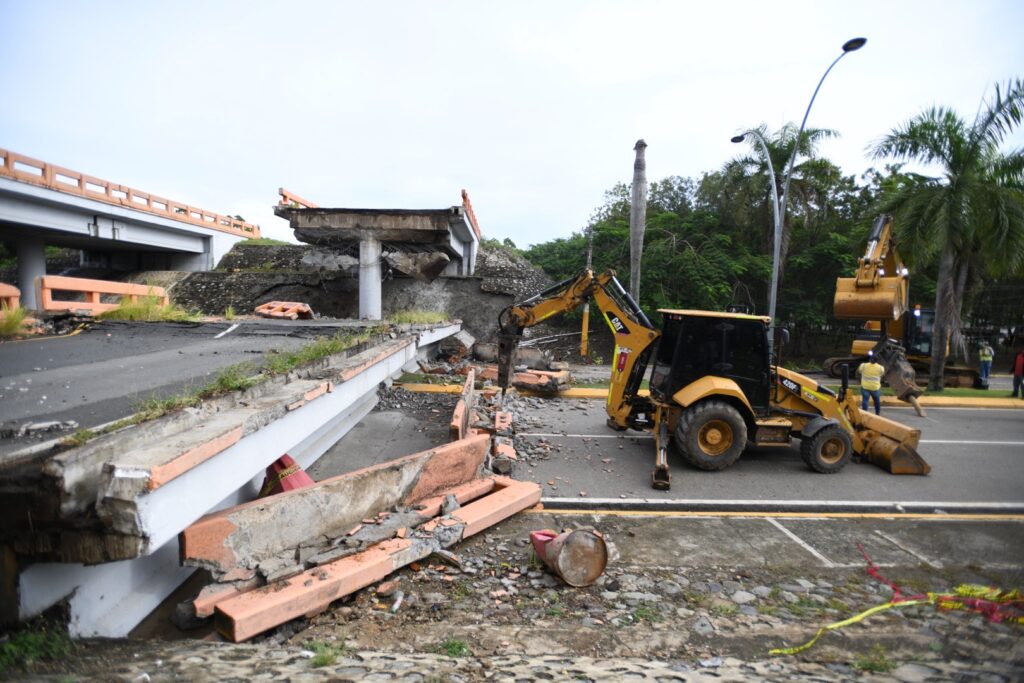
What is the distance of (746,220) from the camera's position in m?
20.2

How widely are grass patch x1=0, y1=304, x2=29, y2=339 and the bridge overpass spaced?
6.20 meters

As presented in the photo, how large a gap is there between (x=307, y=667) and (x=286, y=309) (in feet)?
36.3

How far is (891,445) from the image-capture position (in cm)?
712

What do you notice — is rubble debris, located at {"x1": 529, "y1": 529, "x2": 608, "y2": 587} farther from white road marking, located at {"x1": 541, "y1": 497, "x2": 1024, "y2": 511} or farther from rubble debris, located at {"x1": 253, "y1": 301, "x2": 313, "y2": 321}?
rubble debris, located at {"x1": 253, "y1": 301, "x2": 313, "y2": 321}

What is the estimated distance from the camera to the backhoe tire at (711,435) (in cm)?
668

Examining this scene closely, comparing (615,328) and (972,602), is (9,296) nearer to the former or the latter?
(615,328)

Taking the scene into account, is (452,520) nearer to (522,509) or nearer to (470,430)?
(522,509)

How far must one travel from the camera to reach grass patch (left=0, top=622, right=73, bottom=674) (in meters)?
2.23

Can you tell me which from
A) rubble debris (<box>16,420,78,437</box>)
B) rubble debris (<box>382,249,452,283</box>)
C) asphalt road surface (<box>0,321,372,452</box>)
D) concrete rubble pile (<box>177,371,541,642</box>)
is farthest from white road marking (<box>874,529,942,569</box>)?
rubble debris (<box>382,249,452,283</box>)

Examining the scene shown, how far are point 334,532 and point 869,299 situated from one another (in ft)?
36.3

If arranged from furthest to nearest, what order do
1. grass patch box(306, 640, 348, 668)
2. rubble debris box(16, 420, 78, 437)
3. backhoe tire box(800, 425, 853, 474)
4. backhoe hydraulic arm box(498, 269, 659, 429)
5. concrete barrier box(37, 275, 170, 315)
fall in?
1. concrete barrier box(37, 275, 170, 315)
2. backhoe hydraulic arm box(498, 269, 659, 429)
3. backhoe tire box(800, 425, 853, 474)
4. rubble debris box(16, 420, 78, 437)
5. grass patch box(306, 640, 348, 668)

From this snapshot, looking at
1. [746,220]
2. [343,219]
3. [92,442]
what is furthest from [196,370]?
[746,220]

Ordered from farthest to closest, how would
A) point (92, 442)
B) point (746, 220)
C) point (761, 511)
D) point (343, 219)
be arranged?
point (746, 220)
point (343, 219)
point (761, 511)
point (92, 442)

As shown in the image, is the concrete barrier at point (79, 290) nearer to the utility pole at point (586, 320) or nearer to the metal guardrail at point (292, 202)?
the metal guardrail at point (292, 202)
